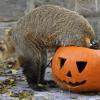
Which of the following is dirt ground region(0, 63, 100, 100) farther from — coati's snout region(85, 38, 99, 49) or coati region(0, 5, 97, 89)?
coati's snout region(85, 38, 99, 49)

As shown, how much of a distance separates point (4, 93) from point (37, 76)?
46cm

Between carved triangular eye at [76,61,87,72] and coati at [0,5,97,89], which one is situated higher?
coati at [0,5,97,89]

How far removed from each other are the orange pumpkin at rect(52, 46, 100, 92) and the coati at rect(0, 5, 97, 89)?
0.15m

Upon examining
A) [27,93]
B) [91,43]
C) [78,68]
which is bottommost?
[27,93]

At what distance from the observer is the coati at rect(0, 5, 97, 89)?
5488 mm

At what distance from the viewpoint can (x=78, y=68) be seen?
5.36 meters

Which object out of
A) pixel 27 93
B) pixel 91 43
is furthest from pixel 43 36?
pixel 27 93

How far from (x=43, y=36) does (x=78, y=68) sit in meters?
0.59

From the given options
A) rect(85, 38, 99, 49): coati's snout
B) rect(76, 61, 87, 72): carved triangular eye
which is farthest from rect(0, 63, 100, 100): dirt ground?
rect(85, 38, 99, 49): coati's snout

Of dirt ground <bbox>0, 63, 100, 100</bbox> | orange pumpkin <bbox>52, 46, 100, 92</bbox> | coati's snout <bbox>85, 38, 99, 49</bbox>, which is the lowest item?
dirt ground <bbox>0, 63, 100, 100</bbox>

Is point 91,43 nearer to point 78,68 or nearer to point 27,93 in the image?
point 78,68

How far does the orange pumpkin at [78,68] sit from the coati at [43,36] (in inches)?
5.9

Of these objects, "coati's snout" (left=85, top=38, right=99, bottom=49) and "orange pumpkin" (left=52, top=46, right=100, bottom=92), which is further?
"coati's snout" (left=85, top=38, right=99, bottom=49)

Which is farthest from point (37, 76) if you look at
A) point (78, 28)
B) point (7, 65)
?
point (7, 65)
